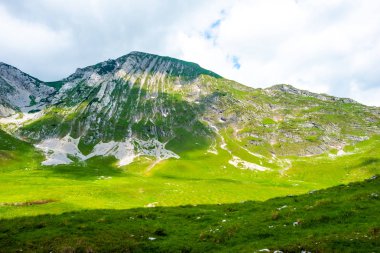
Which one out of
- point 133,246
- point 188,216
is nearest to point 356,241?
point 133,246

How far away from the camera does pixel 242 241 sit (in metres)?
25.4

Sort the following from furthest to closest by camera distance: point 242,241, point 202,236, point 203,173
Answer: point 203,173 → point 202,236 → point 242,241

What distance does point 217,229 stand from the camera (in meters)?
29.0

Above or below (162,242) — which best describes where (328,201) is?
above

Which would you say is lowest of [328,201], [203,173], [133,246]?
[133,246]

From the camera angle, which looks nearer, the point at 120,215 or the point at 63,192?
the point at 120,215

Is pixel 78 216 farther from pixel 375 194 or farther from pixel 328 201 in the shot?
pixel 375 194

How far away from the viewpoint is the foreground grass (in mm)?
23000

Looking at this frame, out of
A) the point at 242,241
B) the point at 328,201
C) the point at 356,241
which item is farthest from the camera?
the point at 328,201

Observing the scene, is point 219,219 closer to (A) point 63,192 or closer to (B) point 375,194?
(B) point 375,194

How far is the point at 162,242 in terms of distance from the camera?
87.3ft

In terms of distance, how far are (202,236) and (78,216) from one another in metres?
16.1

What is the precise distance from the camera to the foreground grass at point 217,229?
75.5 feet

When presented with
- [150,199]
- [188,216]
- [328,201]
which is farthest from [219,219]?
[150,199]
